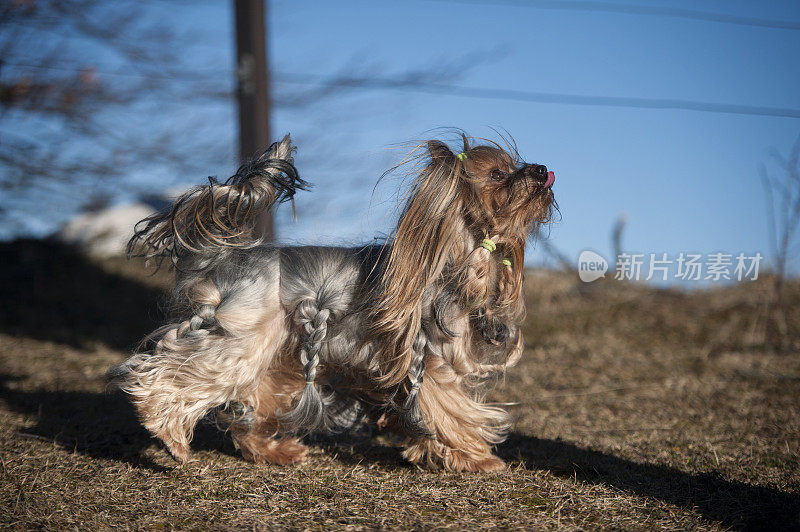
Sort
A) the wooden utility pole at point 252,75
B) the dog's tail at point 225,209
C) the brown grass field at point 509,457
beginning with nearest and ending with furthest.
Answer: the brown grass field at point 509,457 < the dog's tail at point 225,209 < the wooden utility pole at point 252,75

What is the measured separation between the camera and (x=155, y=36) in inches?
306

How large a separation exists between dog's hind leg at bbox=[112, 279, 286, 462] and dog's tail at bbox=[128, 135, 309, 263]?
209 millimetres

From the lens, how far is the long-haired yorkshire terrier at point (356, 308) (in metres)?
2.74

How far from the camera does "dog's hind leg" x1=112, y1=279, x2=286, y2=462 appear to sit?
2781 millimetres

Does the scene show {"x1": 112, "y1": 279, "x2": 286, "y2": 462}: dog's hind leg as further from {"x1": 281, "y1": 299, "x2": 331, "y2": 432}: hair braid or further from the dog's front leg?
the dog's front leg

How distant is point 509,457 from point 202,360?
5.32 ft

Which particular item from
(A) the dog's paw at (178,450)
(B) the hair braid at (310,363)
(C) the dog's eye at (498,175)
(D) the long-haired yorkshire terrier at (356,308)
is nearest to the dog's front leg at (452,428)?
(D) the long-haired yorkshire terrier at (356,308)

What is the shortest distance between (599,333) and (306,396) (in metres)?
4.65

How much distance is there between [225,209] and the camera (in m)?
2.91

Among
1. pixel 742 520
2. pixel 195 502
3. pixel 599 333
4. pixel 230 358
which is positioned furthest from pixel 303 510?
pixel 599 333

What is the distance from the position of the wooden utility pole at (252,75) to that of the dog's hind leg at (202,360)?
368cm

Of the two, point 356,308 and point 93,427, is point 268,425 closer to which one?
point 356,308

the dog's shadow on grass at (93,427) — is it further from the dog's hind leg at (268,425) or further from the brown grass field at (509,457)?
the dog's hind leg at (268,425)

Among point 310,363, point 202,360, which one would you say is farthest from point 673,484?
point 202,360
